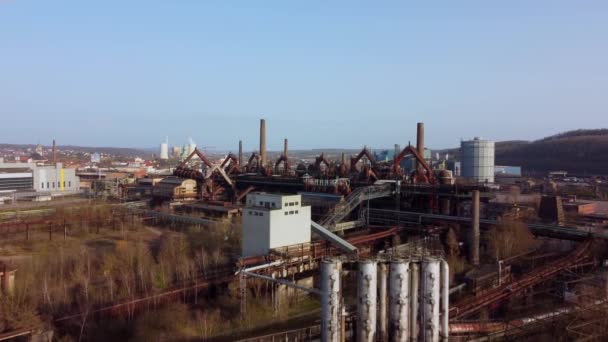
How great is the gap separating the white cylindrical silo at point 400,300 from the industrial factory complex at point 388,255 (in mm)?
21

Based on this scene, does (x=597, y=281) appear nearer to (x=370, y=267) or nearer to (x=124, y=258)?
(x=370, y=267)

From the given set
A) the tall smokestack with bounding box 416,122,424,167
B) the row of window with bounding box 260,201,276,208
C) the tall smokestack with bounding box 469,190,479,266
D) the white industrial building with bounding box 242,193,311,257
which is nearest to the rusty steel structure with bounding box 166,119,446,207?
the tall smokestack with bounding box 416,122,424,167

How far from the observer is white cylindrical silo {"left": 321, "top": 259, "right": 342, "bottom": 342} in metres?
10.3

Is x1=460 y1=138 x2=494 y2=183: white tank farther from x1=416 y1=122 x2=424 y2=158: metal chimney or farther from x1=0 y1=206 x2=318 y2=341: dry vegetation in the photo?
x1=0 y1=206 x2=318 y2=341: dry vegetation

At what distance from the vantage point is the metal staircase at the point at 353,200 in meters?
23.9

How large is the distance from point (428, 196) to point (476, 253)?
8.12 meters

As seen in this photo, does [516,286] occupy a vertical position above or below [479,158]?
below

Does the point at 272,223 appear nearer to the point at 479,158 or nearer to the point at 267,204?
the point at 267,204

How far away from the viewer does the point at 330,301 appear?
10.4 metres

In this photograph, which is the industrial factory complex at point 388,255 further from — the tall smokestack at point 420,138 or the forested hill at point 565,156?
the forested hill at point 565,156

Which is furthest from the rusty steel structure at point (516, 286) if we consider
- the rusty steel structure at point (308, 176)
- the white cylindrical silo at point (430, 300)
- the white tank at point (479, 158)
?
the white tank at point (479, 158)

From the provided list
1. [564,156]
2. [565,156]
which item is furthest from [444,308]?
[564,156]

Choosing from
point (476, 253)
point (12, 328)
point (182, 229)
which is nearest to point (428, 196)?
point (476, 253)

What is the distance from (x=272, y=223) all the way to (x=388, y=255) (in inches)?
276
